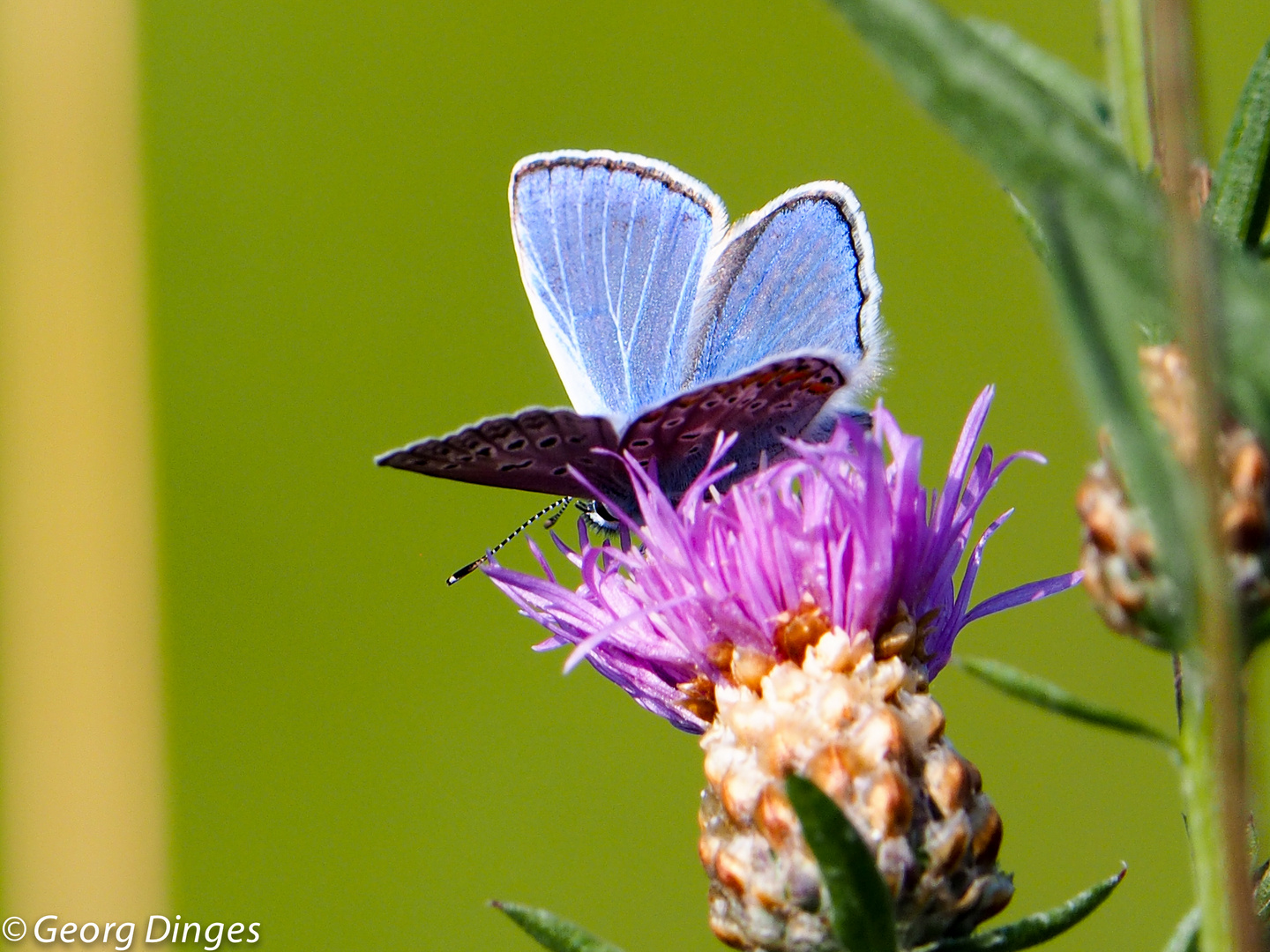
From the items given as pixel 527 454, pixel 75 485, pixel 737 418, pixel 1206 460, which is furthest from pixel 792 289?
pixel 75 485

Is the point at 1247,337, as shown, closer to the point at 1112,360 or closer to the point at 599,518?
the point at 1112,360

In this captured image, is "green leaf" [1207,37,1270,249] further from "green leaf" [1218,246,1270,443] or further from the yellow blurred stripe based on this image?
the yellow blurred stripe

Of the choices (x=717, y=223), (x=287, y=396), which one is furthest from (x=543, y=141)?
(x=717, y=223)

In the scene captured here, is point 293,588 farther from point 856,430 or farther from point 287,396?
point 856,430

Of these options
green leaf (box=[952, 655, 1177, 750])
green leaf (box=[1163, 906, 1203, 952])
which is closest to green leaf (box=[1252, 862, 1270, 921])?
green leaf (box=[1163, 906, 1203, 952])

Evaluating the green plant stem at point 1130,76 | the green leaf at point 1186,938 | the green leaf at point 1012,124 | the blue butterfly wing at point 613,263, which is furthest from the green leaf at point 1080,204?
the blue butterfly wing at point 613,263
